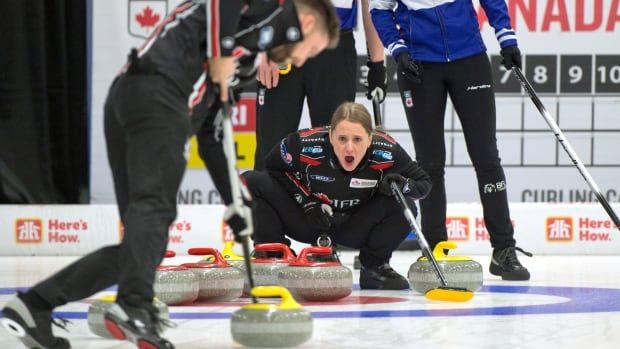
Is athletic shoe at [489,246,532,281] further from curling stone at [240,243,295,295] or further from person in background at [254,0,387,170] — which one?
curling stone at [240,243,295,295]

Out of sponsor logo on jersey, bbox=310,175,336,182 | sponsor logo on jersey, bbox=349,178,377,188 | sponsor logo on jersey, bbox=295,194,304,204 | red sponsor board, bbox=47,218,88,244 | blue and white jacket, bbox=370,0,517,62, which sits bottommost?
red sponsor board, bbox=47,218,88,244

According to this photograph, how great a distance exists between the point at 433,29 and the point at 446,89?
27 centimetres

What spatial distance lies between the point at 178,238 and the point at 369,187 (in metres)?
2.73

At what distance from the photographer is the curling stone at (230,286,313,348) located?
258 cm

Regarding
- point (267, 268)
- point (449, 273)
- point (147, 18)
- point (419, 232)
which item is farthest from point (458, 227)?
point (267, 268)

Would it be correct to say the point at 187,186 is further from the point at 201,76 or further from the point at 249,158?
the point at 201,76

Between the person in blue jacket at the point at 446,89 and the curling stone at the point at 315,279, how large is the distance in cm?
102

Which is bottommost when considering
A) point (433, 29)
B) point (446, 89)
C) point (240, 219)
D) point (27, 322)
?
point (27, 322)

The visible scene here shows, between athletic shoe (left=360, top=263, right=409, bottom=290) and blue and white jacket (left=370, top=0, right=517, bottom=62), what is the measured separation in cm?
92

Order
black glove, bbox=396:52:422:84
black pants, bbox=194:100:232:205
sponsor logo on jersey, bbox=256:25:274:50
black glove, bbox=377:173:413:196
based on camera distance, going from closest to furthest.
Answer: sponsor logo on jersey, bbox=256:25:274:50
black pants, bbox=194:100:232:205
black glove, bbox=377:173:413:196
black glove, bbox=396:52:422:84

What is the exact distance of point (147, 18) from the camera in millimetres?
6723

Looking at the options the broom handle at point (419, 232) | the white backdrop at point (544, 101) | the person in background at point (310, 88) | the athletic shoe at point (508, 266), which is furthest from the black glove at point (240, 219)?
the white backdrop at point (544, 101)

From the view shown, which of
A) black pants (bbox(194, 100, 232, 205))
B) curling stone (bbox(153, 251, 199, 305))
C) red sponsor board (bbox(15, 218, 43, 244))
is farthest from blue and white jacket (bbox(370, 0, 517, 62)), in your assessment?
red sponsor board (bbox(15, 218, 43, 244))

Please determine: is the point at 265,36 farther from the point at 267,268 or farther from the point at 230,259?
the point at 230,259
